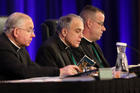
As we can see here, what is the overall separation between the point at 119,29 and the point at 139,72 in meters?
3.07

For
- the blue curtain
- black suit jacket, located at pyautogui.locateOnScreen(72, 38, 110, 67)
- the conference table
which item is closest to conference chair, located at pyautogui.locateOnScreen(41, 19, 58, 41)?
black suit jacket, located at pyautogui.locateOnScreen(72, 38, 110, 67)

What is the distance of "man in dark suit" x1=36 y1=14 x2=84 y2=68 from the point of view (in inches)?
124

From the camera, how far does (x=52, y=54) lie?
3160 mm

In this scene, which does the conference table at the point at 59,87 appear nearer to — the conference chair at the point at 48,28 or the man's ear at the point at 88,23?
the conference chair at the point at 48,28

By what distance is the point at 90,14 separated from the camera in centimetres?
405

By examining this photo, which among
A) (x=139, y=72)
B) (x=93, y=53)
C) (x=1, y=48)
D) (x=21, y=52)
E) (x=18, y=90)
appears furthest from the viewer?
(x=93, y=53)

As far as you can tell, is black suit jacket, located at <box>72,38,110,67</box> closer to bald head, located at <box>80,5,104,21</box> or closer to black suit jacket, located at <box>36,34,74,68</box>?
bald head, located at <box>80,5,104,21</box>

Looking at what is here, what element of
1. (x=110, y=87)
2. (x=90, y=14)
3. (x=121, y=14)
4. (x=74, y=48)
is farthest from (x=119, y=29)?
(x=110, y=87)

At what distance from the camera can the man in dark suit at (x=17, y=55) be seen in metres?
2.58

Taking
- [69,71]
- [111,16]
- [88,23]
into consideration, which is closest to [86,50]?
[88,23]

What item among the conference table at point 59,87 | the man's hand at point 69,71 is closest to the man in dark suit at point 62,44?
the man's hand at point 69,71

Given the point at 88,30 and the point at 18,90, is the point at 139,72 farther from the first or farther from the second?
the point at 88,30

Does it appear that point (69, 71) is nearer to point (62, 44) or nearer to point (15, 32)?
point (15, 32)

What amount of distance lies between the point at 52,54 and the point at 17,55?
1.60 feet
